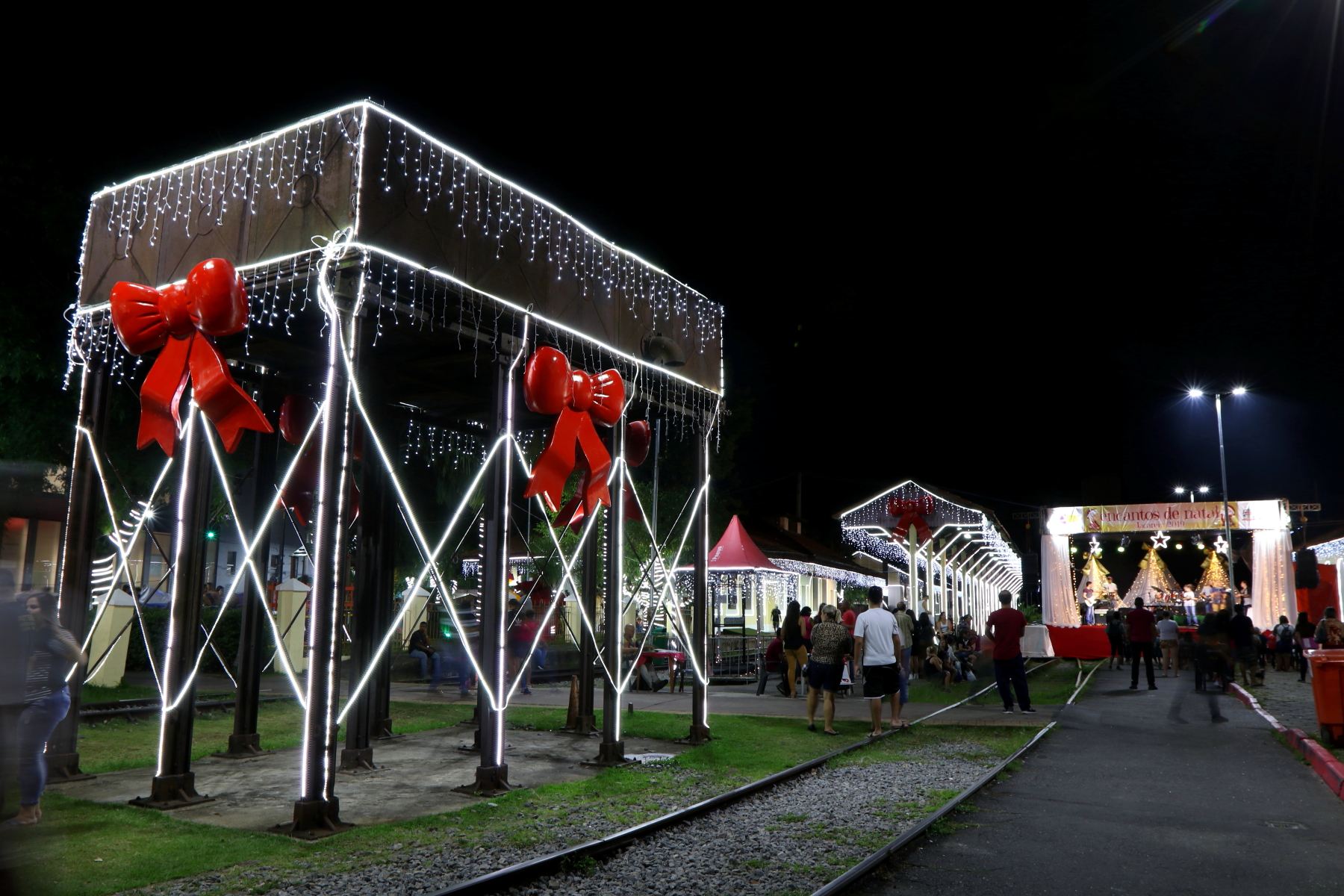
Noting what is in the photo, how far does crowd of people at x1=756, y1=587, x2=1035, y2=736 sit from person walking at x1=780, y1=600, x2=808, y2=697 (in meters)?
0.01

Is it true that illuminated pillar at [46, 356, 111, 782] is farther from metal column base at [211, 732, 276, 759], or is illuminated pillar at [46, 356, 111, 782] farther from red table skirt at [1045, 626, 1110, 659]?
red table skirt at [1045, 626, 1110, 659]

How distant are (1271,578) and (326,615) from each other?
110 feet

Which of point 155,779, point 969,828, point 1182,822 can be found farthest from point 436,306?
point 1182,822

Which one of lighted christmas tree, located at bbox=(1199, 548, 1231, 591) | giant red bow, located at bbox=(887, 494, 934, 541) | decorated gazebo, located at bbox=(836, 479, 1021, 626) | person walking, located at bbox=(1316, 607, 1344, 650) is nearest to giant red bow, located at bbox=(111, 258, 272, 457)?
person walking, located at bbox=(1316, 607, 1344, 650)

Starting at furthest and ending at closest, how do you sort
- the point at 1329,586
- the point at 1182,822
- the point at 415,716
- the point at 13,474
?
the point at 1329,586 < the point at 415,716 < the point at 1182,822 < the point at 13,474

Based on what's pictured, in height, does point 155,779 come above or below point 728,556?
below

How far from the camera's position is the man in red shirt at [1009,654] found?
1390 cm

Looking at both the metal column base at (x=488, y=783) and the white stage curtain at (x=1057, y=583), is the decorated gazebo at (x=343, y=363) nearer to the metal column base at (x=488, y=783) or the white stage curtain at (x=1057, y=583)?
the metal column base at (x=488, y=783)

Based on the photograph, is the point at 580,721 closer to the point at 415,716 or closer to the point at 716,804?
the point at 415,716

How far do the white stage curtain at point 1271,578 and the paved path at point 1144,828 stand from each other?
916 inches

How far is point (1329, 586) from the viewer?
1492 inches

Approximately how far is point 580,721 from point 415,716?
304 cm

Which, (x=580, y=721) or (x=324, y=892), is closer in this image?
(x=324, y=892)

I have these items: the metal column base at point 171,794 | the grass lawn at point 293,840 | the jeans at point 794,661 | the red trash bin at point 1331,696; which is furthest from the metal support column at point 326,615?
the jeans at point 794,661
